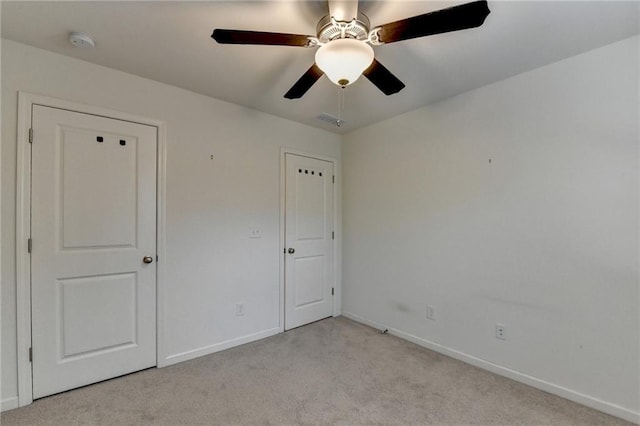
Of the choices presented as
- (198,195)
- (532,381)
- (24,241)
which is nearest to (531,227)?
(532,381)

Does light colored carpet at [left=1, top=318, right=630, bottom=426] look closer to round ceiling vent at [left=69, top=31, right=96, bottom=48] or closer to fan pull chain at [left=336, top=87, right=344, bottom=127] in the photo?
fan pull chain at [left=336, top=87, right=344, bottom=127]

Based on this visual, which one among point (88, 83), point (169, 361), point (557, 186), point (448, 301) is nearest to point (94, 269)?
point (169, 361)

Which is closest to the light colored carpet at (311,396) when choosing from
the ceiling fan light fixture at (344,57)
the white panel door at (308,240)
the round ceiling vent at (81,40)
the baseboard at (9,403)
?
the baseboard at (9,403)

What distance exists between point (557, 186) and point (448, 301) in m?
1.30

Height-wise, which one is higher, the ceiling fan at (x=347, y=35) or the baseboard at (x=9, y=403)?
the ceiling fan at (x=347, y=35)

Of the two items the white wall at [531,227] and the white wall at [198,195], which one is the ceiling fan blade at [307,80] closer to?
the white wall at [198,195]

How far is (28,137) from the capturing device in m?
1.99

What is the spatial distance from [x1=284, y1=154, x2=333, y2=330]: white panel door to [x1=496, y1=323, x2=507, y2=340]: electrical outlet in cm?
189

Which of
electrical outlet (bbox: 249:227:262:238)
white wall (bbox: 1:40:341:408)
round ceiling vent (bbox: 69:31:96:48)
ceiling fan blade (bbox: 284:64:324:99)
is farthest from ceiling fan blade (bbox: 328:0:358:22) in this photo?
electrical outlet (bbox: 249:227:262:238)

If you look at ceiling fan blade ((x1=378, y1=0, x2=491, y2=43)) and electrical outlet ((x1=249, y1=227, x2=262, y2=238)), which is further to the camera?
electrical outlet ((x1=249, y1=227, x2=262, y2=238))

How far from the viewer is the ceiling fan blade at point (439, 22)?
1.18m

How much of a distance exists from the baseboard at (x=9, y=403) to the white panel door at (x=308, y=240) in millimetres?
2121

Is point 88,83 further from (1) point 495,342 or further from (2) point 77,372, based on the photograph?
(1) point 495,342

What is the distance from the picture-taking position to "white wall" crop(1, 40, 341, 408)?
1939 millimetres
